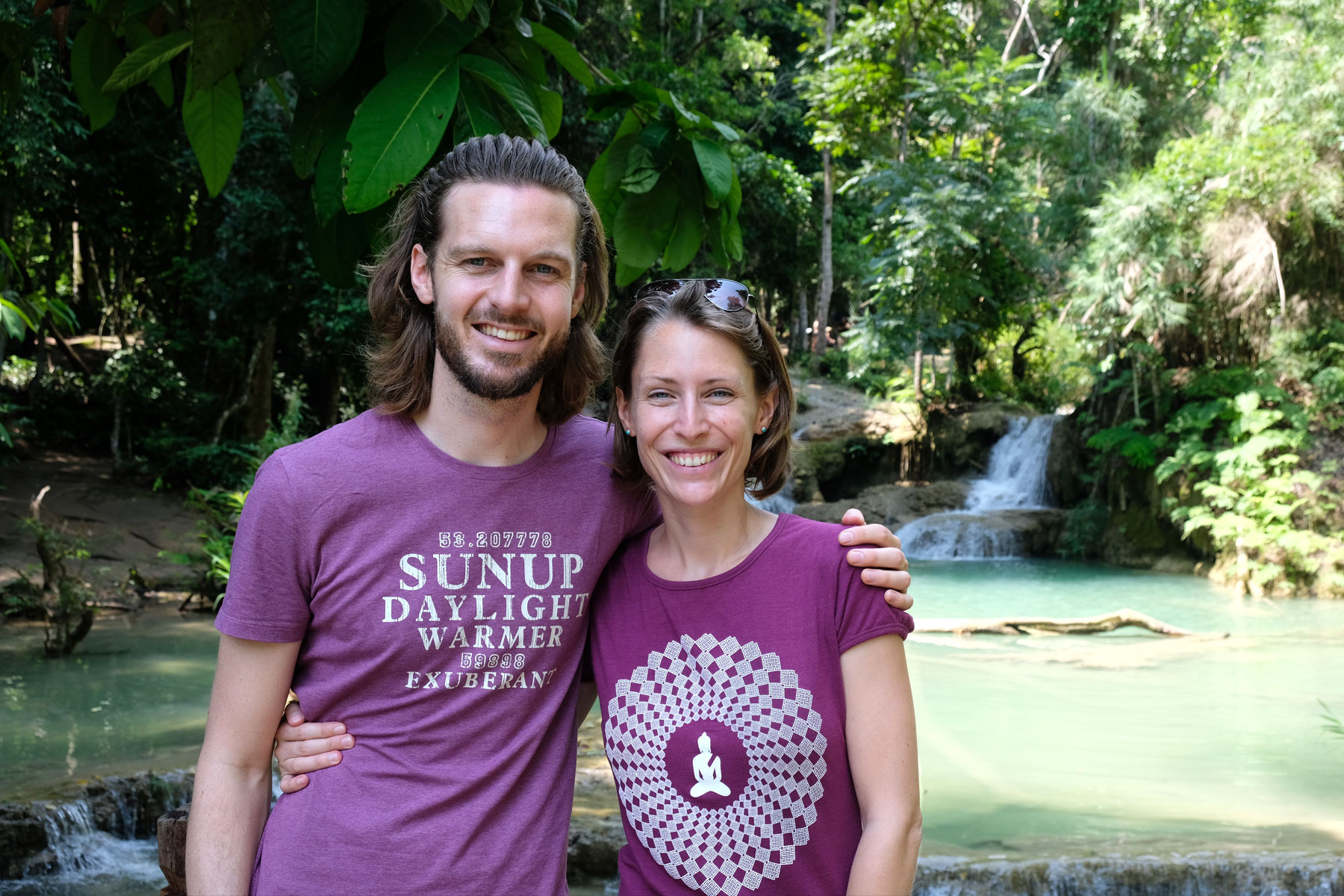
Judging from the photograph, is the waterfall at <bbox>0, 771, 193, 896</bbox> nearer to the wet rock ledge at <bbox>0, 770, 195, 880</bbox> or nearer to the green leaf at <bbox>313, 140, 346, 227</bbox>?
the wet rock ledge at <bbox>0, 770, 195, 880</bbox>

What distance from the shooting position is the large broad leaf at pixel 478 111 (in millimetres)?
1720

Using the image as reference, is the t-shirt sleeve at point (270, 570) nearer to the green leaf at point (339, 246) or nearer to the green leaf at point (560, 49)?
the green leaf at point (339, 246)

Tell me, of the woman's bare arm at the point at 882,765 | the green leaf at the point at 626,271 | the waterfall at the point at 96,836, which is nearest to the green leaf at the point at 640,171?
the green leaf at the point at 626,271

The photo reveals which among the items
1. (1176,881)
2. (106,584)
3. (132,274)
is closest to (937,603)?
(1176,881)

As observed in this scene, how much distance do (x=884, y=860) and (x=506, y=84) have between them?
133 cm

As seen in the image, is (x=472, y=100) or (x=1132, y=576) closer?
(x=472, y=100)

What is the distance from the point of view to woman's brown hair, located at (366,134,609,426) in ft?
6.11

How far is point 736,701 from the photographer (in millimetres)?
1736

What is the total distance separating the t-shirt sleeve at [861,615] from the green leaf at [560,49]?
1075mm

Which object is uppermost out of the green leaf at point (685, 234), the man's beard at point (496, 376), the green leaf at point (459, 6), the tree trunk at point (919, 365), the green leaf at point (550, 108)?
the tree trunk at point (919, 365)

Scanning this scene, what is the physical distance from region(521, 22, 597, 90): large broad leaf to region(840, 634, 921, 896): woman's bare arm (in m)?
1.20

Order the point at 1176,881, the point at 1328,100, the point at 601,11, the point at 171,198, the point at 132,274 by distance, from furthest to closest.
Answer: the point at 132,274
the point at 171,198
the point at 601,11
the point at 1328,100
the point at 1176,881

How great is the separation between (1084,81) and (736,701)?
1766 cm

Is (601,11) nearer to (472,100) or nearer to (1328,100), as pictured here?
(1328,100)
